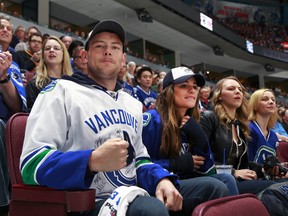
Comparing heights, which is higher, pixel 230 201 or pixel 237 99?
pixel 237 99

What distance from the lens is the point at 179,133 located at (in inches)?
69.2

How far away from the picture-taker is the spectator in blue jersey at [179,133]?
1.66m

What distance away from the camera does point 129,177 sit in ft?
4.02

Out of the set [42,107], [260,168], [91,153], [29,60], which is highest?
[29,60]

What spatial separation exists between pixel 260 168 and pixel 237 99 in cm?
47

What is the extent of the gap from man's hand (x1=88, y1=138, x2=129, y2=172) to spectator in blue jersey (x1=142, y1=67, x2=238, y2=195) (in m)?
0.69

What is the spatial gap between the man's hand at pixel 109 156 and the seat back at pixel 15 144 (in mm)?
320

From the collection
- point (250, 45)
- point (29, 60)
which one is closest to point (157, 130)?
point (29, 60)

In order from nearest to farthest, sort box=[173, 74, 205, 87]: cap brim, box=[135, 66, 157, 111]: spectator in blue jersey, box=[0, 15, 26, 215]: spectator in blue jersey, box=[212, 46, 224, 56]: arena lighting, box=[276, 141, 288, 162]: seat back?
box=[0, 15, 26, 215]: spectator in blue jersey → box=[173, 74, 205, 87]: cap brim → box=[276, 141, 288, 162]: seat back → box=[135, 66, 157, 111]: spectator in blue jersey → box=[212, 46, 224, 56]: arena lighting

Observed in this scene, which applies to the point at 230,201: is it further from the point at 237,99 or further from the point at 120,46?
the point at 237,99

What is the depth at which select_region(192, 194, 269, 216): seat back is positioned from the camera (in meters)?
0.79

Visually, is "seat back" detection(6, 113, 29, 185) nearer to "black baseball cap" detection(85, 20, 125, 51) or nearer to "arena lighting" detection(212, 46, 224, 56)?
"black baseball cap" detection(85, 20, 125, 51)

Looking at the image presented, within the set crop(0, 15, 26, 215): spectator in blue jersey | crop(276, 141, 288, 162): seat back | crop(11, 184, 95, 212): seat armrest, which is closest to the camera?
crop(11, 184, 95, 212): seat armrest

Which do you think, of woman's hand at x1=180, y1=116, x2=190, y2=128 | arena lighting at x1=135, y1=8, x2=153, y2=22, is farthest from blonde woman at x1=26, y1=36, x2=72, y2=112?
arena lighting at x1=135, y1=8, x2=153, y2=22
